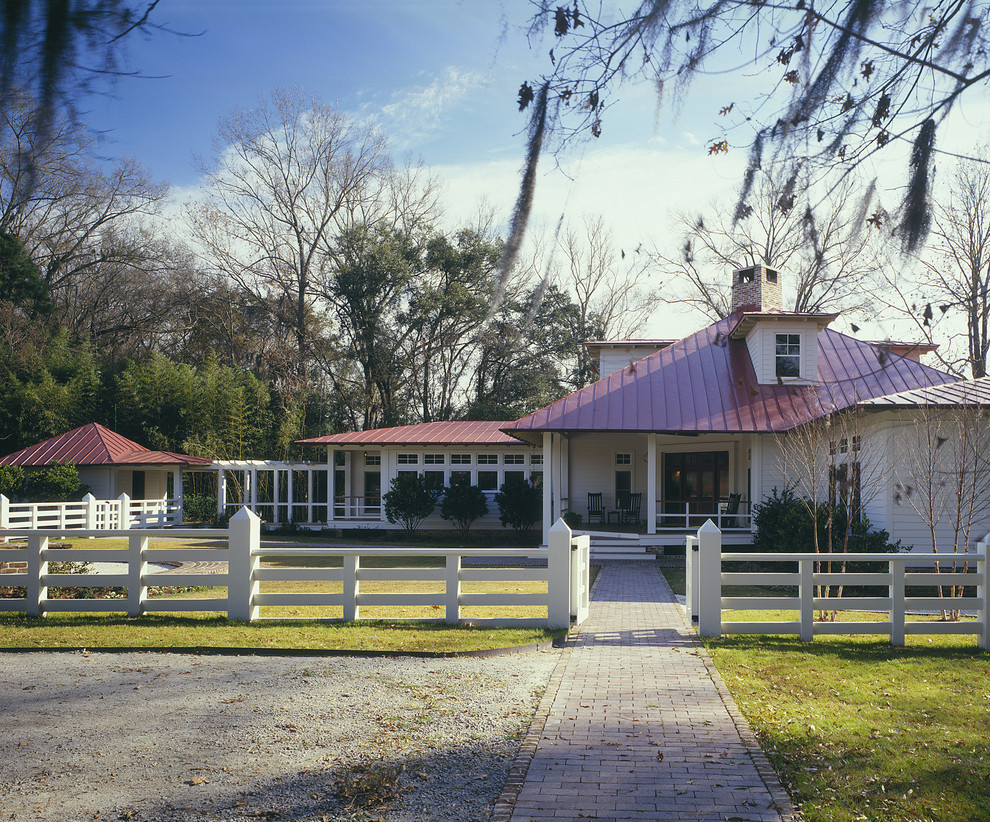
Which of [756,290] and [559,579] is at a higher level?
[756,290]

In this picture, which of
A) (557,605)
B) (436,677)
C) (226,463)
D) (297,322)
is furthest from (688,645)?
(297,322)

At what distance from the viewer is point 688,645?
8.48 m

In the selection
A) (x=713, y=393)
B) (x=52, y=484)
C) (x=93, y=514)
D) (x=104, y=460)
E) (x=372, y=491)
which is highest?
(x=713, y=393)

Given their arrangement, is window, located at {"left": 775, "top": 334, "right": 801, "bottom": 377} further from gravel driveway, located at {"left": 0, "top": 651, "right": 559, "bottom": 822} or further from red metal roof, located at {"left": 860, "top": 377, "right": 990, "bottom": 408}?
gravel driveway, located at {"left": 0, "top": 651, "right": 559, "bottom": 822}

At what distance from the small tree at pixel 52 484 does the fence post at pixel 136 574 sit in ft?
61.5

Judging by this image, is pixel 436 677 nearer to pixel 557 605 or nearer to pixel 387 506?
pixel 557 605

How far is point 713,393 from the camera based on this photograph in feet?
66.8

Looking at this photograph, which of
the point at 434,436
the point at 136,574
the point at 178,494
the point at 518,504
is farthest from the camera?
the point at 178,494

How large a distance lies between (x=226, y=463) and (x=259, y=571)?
19157 millimetres

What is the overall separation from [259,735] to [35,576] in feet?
20.3

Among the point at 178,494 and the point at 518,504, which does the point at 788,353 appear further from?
the point at 178,494

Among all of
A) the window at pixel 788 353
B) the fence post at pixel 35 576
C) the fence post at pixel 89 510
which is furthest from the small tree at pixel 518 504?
the fence post at pixel 35 576

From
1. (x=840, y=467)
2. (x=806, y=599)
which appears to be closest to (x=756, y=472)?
(x=840, y=467)

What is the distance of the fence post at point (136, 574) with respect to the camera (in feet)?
31.6
